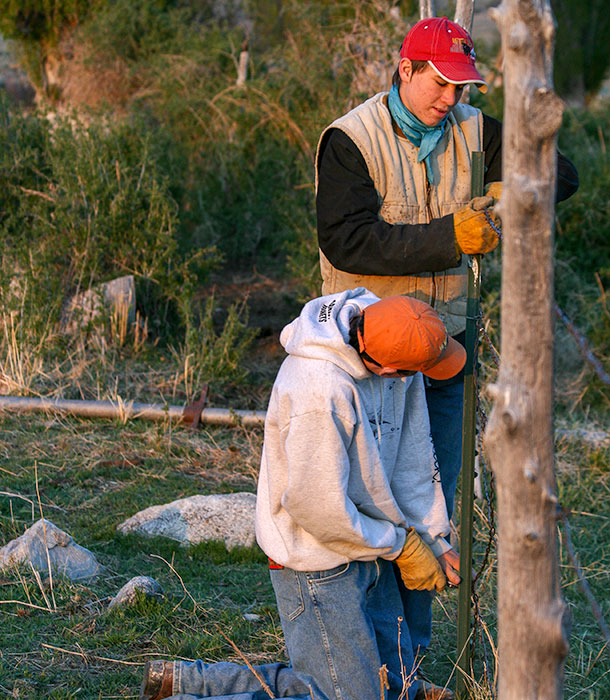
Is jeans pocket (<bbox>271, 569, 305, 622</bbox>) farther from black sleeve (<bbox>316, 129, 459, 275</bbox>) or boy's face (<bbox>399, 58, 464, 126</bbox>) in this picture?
boy's face (<bbox>399, 58, 464, 126</bbox>)

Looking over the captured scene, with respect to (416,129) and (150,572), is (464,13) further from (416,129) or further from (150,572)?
(150,572)

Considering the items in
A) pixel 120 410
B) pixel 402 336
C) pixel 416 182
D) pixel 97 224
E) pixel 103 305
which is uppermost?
pixel 416 182

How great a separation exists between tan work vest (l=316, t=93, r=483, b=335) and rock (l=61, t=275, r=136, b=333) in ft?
13.4

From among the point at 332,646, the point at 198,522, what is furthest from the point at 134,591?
the point at 332,646

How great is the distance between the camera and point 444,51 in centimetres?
300

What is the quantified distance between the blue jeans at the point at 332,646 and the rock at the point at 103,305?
452 cm

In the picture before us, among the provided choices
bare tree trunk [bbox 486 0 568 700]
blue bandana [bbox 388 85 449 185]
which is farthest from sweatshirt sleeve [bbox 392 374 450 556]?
bare tree trunk [bbox 486 0 568 700]

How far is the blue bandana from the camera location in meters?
3.10

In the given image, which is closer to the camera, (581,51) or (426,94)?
(426,94)

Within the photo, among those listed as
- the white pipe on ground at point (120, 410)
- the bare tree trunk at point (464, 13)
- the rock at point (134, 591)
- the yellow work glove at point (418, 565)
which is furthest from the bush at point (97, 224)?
the yellow work glove at point (418, 565)

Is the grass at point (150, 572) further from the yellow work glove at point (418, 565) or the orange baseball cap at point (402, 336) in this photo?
the orange baseball cap at point (402, 336)

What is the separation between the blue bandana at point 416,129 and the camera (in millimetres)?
3104

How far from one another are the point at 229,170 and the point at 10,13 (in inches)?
243

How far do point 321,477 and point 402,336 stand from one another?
17.5 inches
